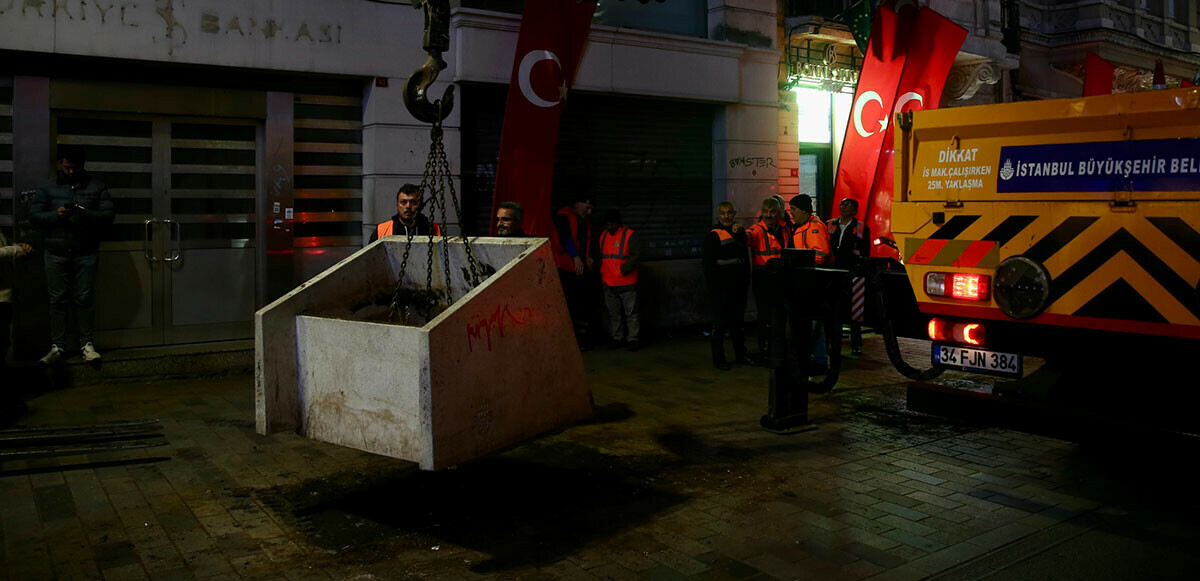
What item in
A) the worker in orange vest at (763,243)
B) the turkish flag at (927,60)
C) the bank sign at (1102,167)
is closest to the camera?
the bank sign at (1102,167)

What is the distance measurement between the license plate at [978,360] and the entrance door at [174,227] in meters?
7.27

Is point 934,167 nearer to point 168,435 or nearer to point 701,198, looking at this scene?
point 168,435

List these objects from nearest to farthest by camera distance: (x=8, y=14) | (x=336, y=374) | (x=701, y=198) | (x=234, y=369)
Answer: (x=336, y=374), (x=8, y=14), (x=234, y=369), (x=701, y=198)

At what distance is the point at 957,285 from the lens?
5.55 metres

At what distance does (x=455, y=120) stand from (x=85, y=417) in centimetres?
513

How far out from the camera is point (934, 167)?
5.75 metres

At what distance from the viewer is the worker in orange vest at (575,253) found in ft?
36.9

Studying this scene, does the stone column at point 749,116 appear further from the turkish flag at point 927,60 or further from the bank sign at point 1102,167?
the bank sign at point 1102,167

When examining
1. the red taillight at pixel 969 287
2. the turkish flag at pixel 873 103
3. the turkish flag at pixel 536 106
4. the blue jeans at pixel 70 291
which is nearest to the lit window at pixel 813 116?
the turkish flag at pixel 873 103

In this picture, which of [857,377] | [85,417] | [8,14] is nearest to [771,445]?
[857,377]

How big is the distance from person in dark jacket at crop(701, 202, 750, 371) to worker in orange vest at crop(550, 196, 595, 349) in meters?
1.85

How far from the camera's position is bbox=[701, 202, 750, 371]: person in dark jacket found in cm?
993

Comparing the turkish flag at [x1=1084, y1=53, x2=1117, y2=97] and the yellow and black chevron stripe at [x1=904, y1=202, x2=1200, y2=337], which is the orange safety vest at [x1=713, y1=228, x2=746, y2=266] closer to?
the yellow and black chevron stripe at [x1=904, y1=202, x2=1200, y2=337]

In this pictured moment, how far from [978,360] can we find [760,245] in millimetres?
4954
